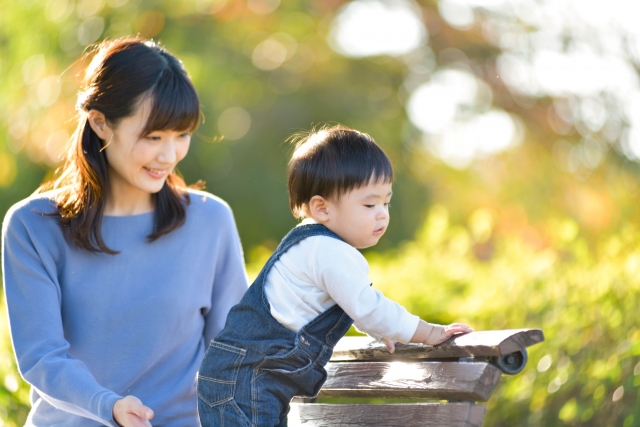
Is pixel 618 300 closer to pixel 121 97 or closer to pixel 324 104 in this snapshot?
pixel 121 97

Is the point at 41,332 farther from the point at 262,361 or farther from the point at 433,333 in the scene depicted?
the point at 433,333

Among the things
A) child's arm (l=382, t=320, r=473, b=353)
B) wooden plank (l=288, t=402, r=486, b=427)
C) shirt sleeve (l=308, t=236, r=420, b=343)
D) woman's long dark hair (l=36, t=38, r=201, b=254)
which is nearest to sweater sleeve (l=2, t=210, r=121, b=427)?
woman's long dark hair (l=36, t=38, r=201, b=254)

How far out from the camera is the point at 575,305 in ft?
11.2

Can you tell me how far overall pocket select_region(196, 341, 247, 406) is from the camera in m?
2.17

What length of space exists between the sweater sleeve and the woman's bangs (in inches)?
20.2

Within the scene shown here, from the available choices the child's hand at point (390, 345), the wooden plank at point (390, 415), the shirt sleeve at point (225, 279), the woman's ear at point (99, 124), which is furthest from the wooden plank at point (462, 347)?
the woman's ear at point (99, 124)

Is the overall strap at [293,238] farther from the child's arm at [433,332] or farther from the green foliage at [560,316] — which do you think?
the green foliage at [560,316]

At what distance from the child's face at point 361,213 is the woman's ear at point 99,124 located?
85 cm

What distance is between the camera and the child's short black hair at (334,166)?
2174 millimetres

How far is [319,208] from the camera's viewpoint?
88.3 inches

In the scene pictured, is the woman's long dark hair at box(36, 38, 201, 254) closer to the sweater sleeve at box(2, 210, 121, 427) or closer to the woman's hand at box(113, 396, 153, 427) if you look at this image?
the sweater sleeve at box(2, 210, 121, 427)

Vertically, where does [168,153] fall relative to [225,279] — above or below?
above

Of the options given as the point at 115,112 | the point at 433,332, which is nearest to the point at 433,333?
the point at 433,332

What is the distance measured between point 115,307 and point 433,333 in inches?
41.6
